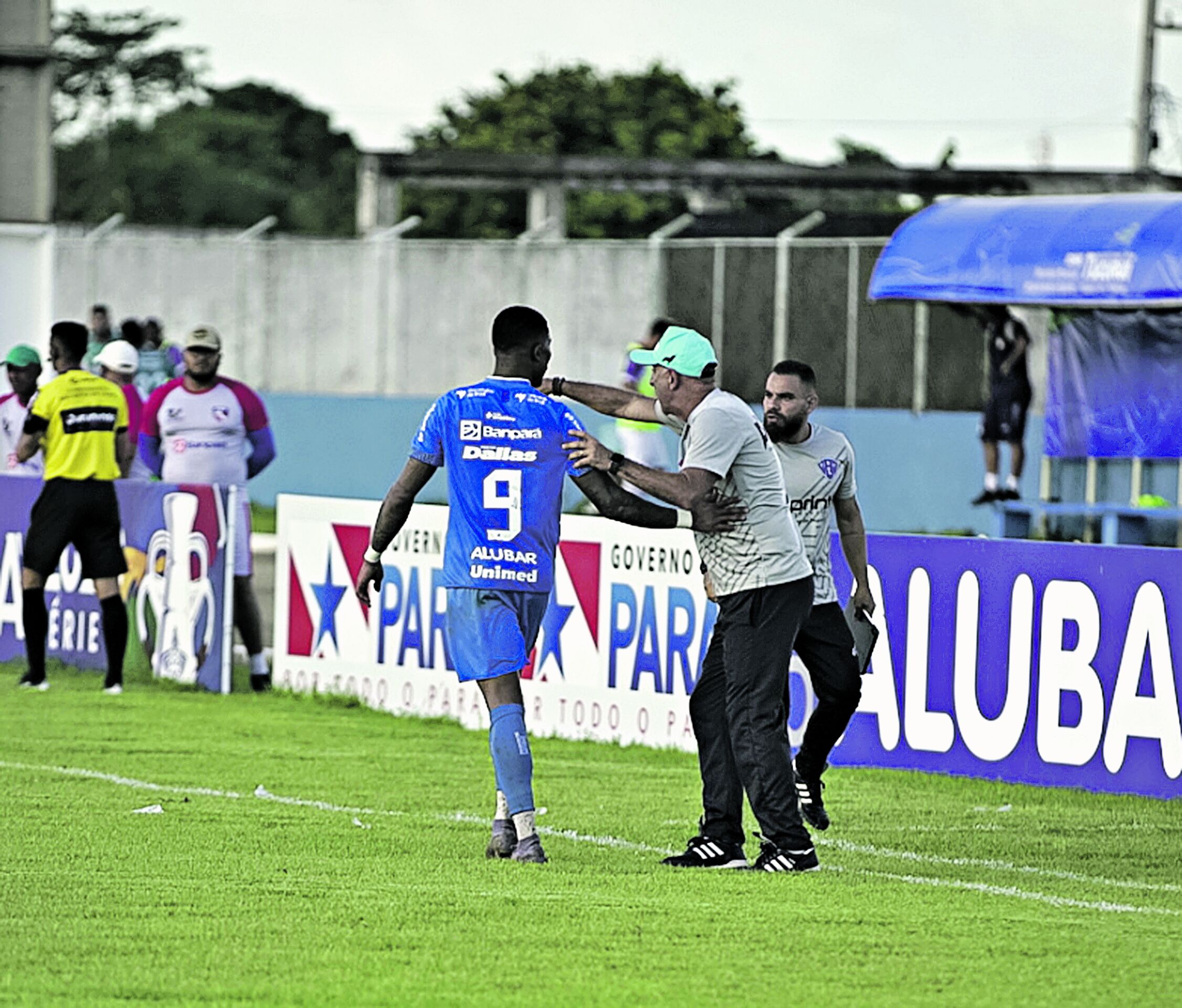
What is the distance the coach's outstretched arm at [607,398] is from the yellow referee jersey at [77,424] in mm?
5982

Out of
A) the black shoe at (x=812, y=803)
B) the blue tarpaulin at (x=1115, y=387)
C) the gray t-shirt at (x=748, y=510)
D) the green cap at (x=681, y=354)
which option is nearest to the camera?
the gray t-shirt at (x=748, y=510)

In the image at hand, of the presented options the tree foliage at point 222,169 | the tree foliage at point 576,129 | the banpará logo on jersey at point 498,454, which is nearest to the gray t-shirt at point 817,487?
the banpará logo on jersey at point 498,454

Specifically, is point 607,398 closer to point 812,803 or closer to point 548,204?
point 812,803

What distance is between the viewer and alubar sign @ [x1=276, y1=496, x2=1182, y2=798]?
11578 millimetres

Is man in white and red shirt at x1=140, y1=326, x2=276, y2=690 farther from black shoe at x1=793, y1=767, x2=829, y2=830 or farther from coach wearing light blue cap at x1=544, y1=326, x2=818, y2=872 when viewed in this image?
coach wearing light blue cap at x1=544, y1=326, x2=818, y2=872

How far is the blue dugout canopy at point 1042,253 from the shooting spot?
2109 cm

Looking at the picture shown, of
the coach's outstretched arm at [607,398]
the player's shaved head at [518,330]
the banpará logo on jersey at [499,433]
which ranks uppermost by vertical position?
the player's shaved head at [518,330]

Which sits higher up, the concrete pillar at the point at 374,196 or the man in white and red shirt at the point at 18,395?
the concrete pillar at the point at 374,196

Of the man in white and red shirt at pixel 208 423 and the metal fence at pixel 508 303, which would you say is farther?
the metal fence at pixel 508 303

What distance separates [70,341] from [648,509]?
7.21 meters

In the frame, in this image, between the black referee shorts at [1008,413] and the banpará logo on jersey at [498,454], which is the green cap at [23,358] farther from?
the black referee shorts at [1008,413]

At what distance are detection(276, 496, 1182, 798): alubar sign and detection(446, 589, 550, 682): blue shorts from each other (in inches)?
118

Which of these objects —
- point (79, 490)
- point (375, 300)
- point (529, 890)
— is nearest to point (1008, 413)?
point (375, 300)

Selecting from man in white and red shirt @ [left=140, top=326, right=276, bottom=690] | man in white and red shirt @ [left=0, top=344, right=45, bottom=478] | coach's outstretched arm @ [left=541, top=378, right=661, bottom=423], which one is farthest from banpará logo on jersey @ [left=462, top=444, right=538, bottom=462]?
man in white and red shirt @ [left=0, top=344, right=45, bottom=478]
